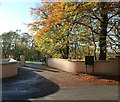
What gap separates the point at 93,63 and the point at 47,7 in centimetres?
876

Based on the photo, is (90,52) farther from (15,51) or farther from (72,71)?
(15,51)

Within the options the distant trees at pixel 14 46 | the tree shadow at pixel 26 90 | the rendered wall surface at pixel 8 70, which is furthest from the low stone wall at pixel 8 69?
the distant trees at pixel 14 46

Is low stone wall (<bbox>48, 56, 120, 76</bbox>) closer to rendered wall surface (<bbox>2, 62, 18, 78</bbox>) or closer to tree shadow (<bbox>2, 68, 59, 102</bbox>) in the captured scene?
tree shadow (<bbox>2, 68, 59, 102</bbox>)

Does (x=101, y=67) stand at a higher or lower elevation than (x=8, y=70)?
higher

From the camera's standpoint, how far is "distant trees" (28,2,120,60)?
11.3m

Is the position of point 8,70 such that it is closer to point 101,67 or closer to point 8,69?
point 8,69

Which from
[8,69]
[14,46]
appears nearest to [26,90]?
[8,69]

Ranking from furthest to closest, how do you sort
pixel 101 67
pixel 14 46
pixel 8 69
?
A: pixel 14 46, pixel 101 67, pixel 8 69

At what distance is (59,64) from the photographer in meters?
18.5

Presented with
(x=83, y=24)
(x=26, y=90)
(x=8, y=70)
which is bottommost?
(x=26, y=90)

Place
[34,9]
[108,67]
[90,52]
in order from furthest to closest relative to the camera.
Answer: [90,52] < [34,9] < [108,67]

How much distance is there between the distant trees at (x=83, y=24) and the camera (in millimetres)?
11336

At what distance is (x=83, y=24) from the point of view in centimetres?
1292

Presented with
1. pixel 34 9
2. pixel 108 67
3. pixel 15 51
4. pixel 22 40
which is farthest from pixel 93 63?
pixel 22 40
